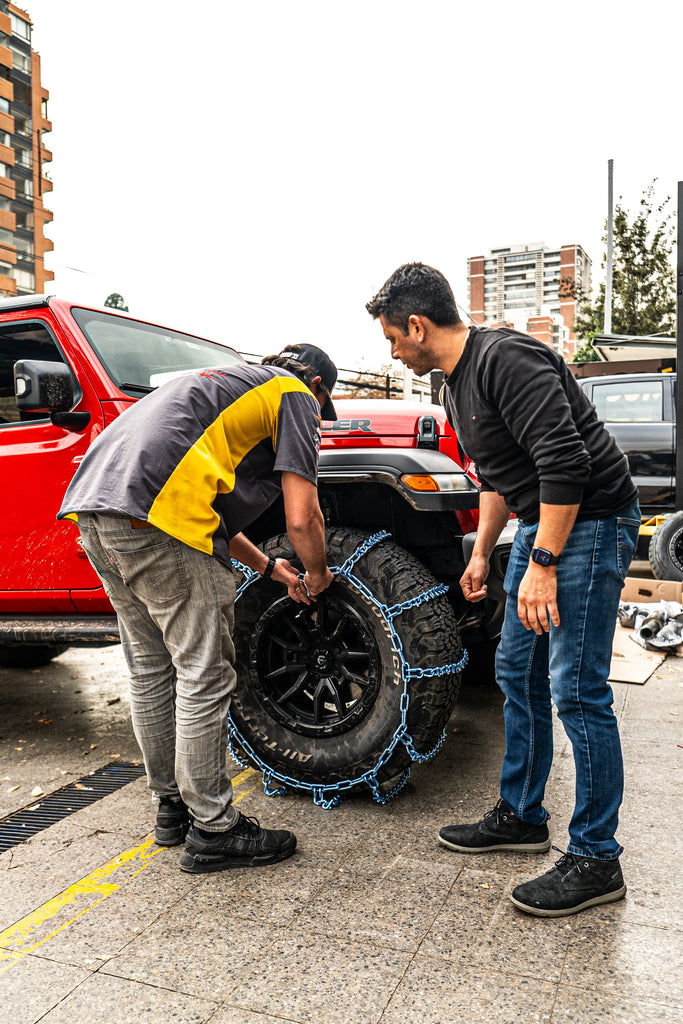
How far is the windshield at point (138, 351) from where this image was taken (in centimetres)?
373

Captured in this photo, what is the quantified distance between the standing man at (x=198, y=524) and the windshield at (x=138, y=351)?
3.67 ft

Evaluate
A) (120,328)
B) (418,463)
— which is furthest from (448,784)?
(120,328)

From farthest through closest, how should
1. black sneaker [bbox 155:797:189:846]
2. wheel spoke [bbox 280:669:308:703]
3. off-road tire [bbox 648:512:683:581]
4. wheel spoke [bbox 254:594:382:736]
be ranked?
off-road tire [bbox 648:512:683:581], wheel spoke [bbox 280:669:308:703], wheel spoke [bbox 254:594:382:736], black sneaker [bbox 155:797:189:846]

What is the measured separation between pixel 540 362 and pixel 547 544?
53 cm

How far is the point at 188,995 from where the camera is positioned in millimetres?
2023

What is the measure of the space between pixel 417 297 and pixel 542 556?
901mm

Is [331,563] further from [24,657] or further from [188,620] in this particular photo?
[24,657]

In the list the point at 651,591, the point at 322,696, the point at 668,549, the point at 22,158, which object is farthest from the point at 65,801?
the point at 22,158

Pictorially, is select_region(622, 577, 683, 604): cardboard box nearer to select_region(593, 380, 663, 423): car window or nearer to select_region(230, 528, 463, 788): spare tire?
select_region(593, 380, 663, 423): car window

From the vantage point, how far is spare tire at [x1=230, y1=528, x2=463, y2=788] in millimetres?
2979

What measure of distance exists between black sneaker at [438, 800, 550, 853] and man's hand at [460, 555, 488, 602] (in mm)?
746

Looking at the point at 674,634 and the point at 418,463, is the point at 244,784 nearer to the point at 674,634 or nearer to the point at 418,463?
the point at 418,463

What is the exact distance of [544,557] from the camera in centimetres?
229

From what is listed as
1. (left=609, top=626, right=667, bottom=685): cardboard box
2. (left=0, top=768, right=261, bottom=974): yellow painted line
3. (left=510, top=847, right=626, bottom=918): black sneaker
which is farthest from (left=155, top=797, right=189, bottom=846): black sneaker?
(left=609, top=626, right=667, bottom=685): cardboard box
